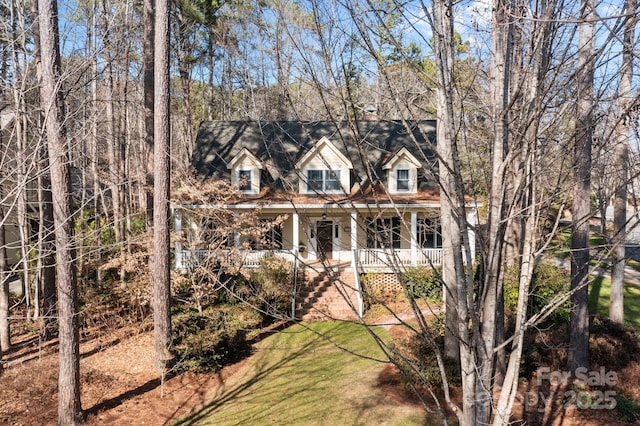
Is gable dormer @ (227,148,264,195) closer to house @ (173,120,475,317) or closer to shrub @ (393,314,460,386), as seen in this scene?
house @ (173,120,475,317)

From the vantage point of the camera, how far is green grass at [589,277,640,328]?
13.0 m

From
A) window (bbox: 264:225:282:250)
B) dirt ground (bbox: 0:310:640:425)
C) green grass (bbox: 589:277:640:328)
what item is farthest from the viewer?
green grass (bbox: 589:277:640:328)

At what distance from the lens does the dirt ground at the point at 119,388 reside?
8102 mm

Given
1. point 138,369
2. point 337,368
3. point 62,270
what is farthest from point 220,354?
point 62,270

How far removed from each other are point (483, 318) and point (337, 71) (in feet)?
5.81

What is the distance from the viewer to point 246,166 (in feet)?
56.9

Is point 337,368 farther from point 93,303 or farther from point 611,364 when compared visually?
point 93,303

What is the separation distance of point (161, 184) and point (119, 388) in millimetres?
4793

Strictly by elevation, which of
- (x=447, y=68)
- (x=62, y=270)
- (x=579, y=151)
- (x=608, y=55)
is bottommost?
(x=62, y=270)

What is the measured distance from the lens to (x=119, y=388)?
9547 millimetres

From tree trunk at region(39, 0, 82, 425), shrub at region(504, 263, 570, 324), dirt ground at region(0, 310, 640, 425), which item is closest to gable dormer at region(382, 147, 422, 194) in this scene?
shrub at region(504, 263, 570, 324)

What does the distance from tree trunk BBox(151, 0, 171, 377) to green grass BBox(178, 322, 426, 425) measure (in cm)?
208

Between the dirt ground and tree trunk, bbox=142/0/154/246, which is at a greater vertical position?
tree trunk, bbox=142/0/154/246

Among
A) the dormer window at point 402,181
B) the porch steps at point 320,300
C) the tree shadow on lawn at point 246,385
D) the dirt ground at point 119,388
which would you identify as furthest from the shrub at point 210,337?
the dormer window at point 402,181
